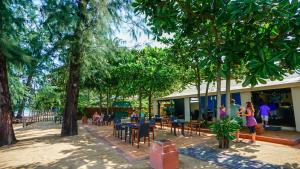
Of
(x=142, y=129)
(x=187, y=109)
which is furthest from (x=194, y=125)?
(x=187, y=109)

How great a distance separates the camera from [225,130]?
7.85 meters

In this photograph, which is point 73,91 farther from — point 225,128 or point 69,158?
point 225,128

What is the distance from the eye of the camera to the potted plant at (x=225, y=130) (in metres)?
7.85

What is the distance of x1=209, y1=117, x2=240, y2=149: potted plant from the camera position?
7.85 meters

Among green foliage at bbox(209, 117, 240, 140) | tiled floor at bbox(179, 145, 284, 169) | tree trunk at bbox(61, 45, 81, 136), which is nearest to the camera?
tiled floor at bbox(179, 145, 284, 169)

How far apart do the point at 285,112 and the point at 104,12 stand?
35.4 feet

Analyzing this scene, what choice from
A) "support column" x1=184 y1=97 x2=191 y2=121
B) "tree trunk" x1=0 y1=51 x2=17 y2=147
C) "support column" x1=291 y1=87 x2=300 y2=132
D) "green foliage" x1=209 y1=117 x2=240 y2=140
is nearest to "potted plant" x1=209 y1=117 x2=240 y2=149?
"green foliage" x1=209 y1=117 x2=240 y2=140

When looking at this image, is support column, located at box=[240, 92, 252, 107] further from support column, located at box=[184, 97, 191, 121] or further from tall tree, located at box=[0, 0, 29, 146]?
tall tree, located at box=[0, 0, 29, 146]

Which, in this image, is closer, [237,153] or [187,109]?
[237,153]

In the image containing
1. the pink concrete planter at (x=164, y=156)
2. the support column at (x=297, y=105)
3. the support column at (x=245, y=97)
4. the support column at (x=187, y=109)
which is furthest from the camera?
the support column at (x=187, y=109)

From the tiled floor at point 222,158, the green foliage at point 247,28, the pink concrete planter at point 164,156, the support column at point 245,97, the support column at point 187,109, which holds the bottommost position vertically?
the tiled floor at point 222,158

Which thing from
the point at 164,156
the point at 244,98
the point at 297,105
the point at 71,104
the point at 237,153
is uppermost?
the point at 244,98

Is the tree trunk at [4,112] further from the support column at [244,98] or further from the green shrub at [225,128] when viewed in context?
the support column at [244,98]

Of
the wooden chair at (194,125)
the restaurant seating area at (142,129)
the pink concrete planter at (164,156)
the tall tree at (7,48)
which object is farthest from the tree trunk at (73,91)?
the pink concrete planter at (164,156)
